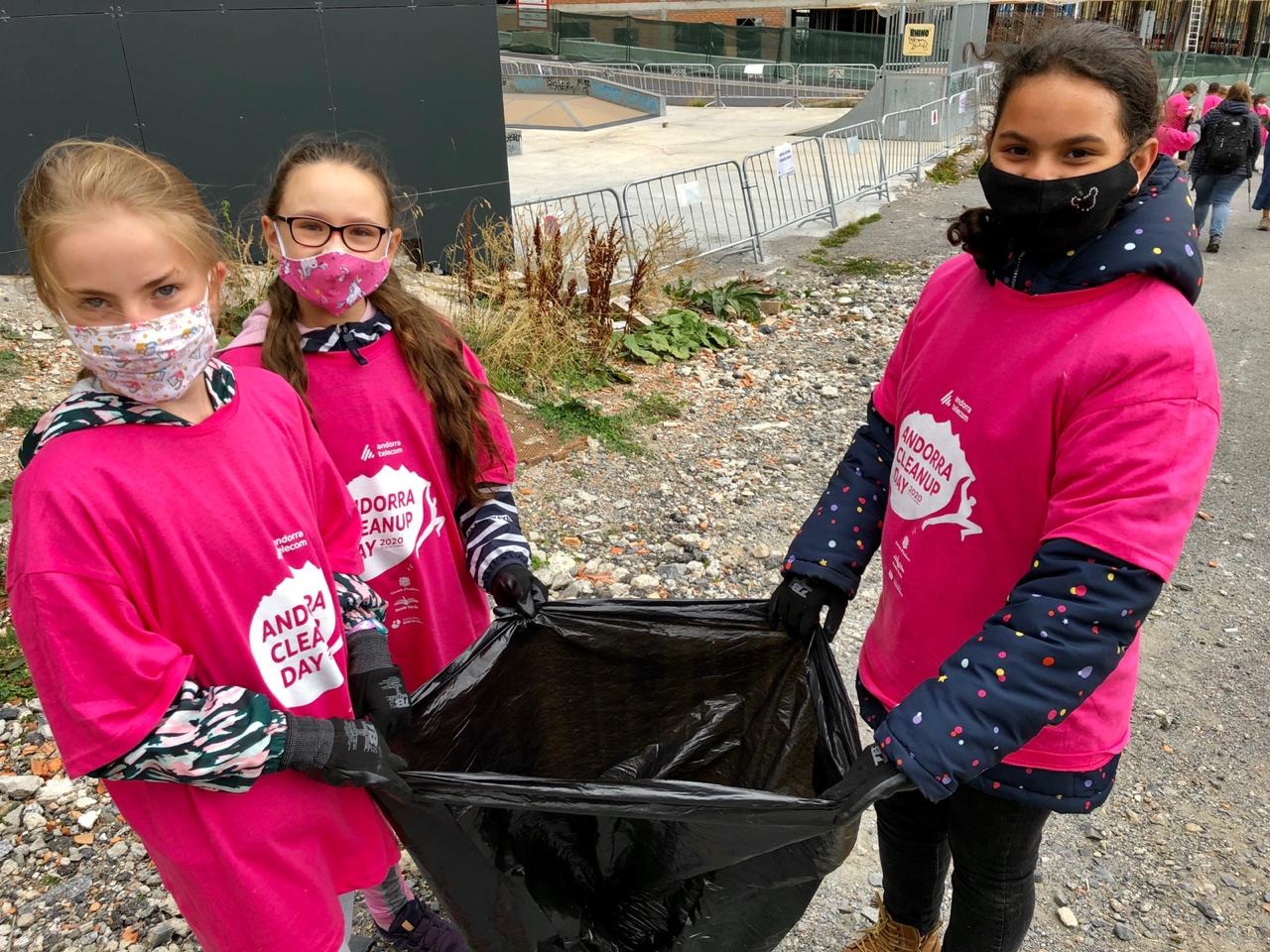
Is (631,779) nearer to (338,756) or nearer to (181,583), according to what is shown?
(338,756)

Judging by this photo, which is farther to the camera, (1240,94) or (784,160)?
(1240,94)

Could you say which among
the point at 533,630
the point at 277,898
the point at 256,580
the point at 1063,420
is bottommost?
the point at 277,898

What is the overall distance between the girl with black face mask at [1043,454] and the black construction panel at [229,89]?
5.62 metres

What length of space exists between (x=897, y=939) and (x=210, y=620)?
5.58 ft

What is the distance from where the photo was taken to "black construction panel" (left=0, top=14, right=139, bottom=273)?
5.63m

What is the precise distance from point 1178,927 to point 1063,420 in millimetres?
1807

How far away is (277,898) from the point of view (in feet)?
4.74

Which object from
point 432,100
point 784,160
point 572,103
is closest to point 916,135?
point 784,160

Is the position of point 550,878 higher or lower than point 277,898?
lower

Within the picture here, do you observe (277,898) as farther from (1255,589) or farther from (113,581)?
(1255,589)

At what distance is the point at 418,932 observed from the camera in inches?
85.6

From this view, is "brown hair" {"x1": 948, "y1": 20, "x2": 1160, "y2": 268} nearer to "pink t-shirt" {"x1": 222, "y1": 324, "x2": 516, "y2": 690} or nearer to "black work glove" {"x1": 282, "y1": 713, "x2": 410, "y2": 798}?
"pink t-shirt" {"x1": 222, "y1": 324, "x2": 516, "y2": 690}

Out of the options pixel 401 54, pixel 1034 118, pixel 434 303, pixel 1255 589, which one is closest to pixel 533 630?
pixel 1034 118

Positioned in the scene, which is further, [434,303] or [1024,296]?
[434,303]
